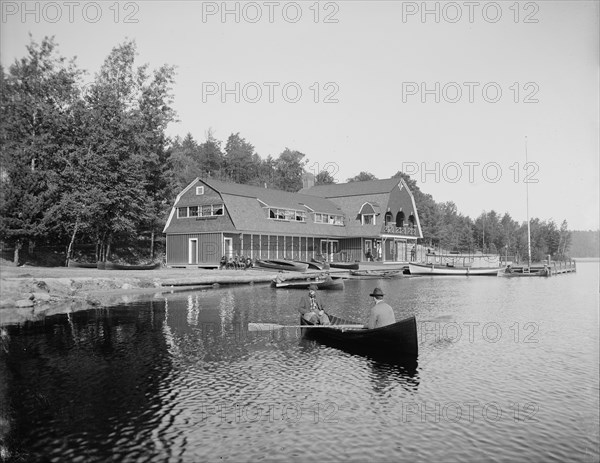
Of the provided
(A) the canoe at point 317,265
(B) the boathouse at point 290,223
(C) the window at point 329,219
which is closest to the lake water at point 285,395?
(B) the boathouse at point 290,223

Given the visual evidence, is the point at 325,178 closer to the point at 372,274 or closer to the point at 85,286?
the point at 372,274

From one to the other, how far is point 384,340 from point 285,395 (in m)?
4.47

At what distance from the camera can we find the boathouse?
47.8 meters

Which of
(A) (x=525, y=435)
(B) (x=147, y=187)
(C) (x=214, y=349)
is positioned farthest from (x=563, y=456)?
(B) (x=147, y=187)

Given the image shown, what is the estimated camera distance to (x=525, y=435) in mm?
9039

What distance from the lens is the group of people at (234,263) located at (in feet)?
150

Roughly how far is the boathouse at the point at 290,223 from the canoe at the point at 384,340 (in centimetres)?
3161

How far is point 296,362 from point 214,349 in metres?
2.91

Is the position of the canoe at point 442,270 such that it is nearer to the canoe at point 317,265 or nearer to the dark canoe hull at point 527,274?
the dark canoe hull at point 527,274

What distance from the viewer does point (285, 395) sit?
11141 millimetres

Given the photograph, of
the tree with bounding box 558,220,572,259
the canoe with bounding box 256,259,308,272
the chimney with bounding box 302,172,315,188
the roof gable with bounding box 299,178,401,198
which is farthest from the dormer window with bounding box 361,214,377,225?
the tree with bounding box 558,220,572,259

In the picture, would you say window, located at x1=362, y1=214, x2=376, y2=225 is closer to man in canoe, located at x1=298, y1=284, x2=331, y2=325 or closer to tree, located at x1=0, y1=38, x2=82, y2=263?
tree, located at x1=0, y1=38, x2=82, y2=263

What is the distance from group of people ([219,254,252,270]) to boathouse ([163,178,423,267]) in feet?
3.07

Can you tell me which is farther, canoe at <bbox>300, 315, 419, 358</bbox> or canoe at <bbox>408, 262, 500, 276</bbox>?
canoe at <bbox>408, 262, 500, 276</bbox>
